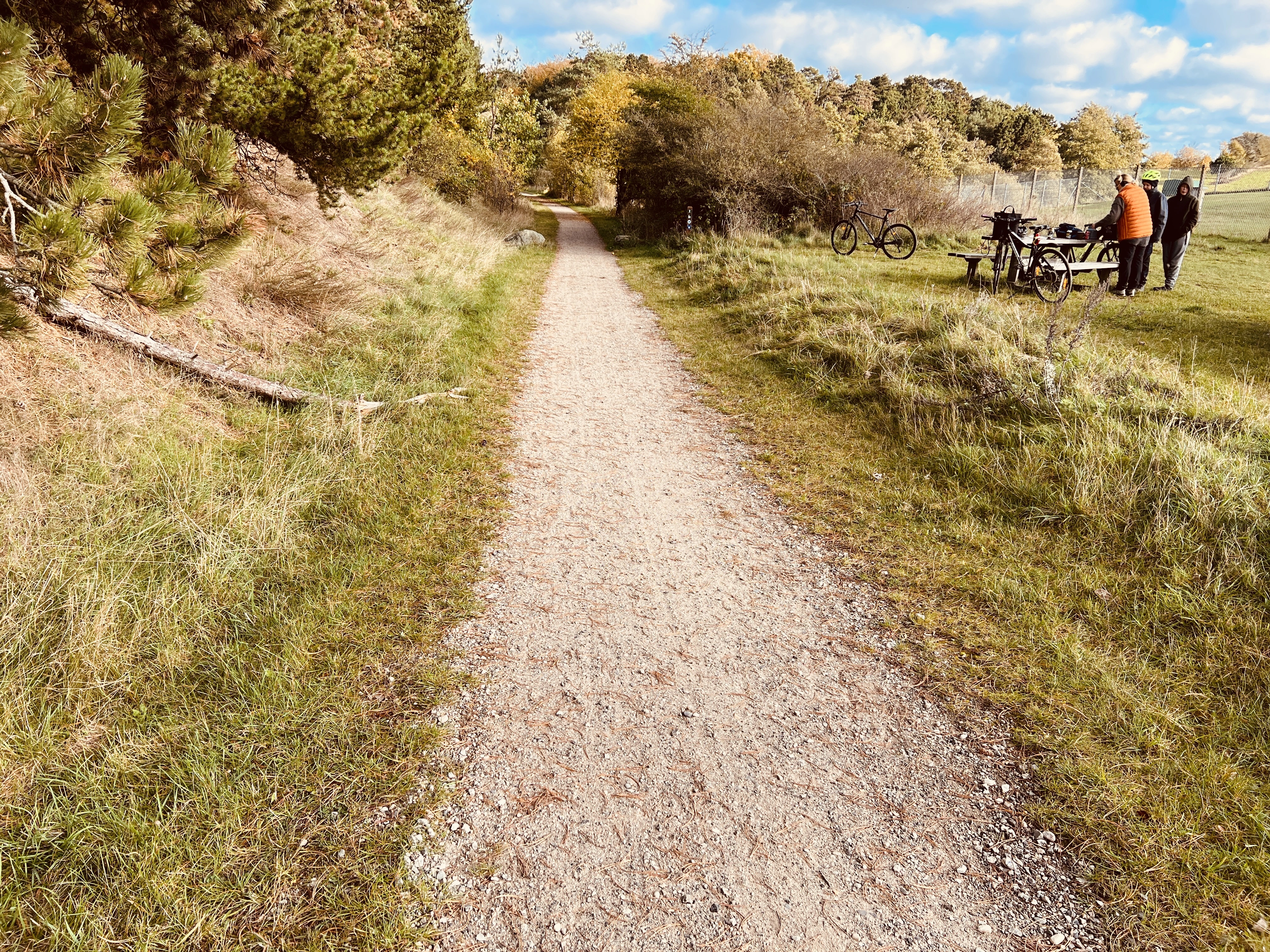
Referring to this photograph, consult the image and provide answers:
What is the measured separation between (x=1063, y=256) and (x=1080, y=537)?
9.29 m

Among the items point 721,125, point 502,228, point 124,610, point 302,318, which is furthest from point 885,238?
point 124,610

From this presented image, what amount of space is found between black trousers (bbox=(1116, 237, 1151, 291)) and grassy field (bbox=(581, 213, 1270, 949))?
8.05 ft

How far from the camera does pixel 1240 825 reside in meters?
2.45

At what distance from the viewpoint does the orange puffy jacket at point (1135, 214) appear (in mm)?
10797

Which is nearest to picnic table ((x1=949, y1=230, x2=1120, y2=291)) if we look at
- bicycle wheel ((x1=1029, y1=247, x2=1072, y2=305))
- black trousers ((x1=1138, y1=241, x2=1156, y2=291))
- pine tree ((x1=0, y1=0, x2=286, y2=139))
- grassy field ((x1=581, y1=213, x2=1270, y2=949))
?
bicycle wheel ((x1=1029, y1=247, x2=1072, y2=305))

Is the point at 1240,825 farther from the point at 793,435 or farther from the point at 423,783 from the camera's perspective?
the point at 793,435

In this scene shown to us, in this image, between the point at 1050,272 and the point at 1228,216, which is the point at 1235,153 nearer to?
the point at 1228,216

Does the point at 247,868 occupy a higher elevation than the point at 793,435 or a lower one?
lower

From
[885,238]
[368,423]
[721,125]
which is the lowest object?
[368,423]

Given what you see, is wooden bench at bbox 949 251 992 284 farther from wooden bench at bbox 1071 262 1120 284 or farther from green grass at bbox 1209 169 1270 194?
green grass at bbox 1209 169 1270 194

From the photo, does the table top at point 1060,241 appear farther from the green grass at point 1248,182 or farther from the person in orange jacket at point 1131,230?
the green grass at point 1248,182

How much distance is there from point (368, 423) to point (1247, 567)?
19.8 feet

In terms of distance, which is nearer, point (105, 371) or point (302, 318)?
point (105, 371)

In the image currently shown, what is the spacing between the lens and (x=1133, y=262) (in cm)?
1138
